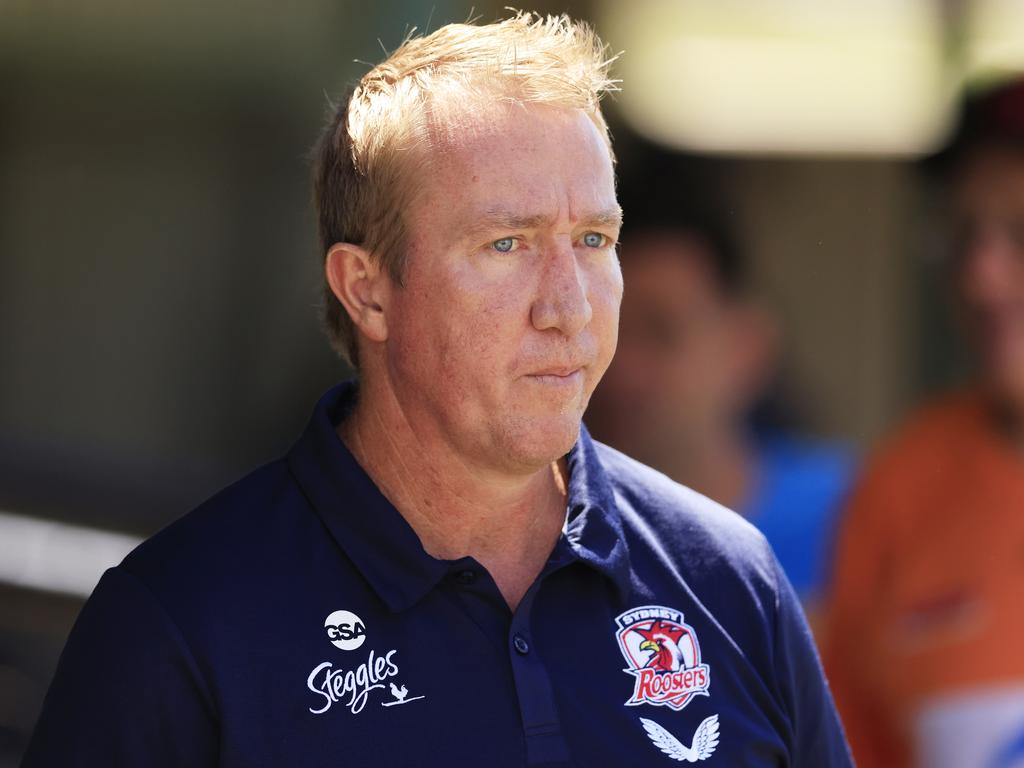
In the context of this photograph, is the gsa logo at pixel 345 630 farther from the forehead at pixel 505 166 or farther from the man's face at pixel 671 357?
the man's face at pixel 671 357

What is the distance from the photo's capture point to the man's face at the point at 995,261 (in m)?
3.62

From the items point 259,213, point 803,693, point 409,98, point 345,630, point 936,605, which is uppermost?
point 259,213

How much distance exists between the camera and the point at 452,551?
1.75 meters

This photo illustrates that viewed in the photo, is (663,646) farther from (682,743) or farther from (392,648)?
(392,648)

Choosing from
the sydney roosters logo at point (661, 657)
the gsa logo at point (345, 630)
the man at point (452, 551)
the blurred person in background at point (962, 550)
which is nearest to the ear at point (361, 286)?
the man at point (452, 551)

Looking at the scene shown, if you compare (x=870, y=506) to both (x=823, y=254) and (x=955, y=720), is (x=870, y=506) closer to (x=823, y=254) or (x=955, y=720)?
(x=955, y=720)

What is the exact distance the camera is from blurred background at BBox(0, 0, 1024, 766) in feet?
13.8

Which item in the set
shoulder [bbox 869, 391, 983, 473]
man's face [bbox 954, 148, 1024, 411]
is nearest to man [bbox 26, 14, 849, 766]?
man's face [bbox 954, 148, 1024, 411]

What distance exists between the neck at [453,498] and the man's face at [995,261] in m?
2.18

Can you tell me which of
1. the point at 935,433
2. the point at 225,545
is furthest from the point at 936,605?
the point at 225,545

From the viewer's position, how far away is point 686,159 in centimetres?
479

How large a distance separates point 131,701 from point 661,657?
23.8 inches

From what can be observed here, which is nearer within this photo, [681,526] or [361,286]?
[361,286]

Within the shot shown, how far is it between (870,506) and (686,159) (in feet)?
4.77
